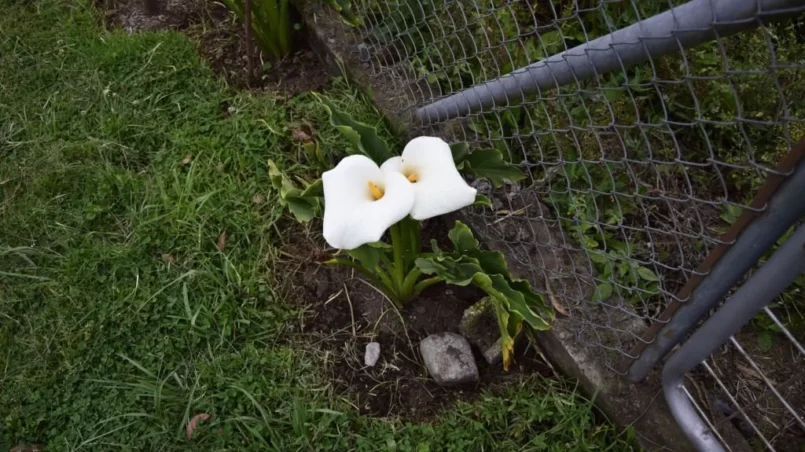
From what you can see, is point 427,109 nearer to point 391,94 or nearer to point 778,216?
point 391,94

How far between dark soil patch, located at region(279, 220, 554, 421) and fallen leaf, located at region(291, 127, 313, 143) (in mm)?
456

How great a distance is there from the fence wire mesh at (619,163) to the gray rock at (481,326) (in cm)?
Answer: 18

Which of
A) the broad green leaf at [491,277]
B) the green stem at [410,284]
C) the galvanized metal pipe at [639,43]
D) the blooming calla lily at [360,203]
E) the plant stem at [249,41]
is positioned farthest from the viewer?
the plant stem at [249,41]

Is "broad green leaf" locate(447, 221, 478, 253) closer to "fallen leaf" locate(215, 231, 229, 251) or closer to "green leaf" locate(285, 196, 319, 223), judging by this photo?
"green leaf" locate(285, 196, 319, 223)

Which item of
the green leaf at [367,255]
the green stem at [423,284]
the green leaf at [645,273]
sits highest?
the green leaf at [367,255]

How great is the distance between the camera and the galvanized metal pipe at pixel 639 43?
992 millimetres

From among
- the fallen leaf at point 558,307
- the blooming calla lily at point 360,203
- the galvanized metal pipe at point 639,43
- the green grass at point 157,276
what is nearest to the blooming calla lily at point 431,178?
the blooming calla lily at point 360,203

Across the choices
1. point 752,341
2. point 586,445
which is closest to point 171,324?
point 586,445

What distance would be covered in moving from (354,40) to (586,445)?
1732mm

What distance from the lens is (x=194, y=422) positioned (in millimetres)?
1740

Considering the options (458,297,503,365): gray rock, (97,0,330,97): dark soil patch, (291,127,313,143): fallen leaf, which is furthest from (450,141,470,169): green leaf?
(97,0,330,97): dark soil patch

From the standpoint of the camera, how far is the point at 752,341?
→ 183 centimetres

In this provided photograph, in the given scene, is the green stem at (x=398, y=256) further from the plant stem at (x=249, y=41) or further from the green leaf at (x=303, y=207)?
the plant stem at (x=249, y=41)

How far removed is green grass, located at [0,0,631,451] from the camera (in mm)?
1729
